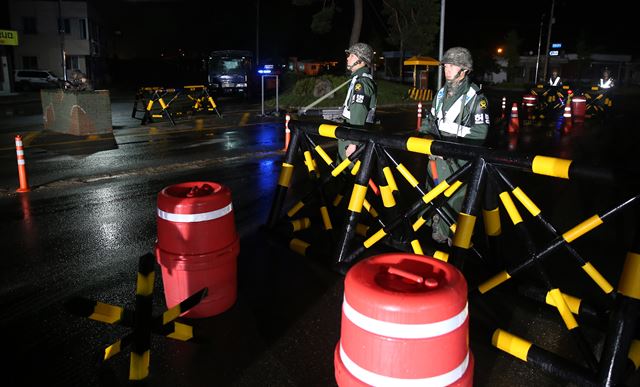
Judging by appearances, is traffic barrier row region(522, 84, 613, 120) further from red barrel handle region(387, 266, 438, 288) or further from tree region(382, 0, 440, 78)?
tree region(382, 0, 440, 78)

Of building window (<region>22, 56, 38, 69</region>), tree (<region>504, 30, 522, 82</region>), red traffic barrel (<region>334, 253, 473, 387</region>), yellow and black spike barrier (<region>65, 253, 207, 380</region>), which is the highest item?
tree (<region>504, 30, 522, 82</region>)

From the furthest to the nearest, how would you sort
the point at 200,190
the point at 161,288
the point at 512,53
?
the point at 512,53
the point at 161,288
the point at 200,190

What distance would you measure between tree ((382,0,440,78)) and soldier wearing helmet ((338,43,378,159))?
3188 centimetres

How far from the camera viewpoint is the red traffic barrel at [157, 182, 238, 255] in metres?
3.56

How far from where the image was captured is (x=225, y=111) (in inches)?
882

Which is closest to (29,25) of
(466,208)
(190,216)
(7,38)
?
(7,38)

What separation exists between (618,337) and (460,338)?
4.00 feet

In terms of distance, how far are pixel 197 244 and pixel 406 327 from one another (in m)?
1.99

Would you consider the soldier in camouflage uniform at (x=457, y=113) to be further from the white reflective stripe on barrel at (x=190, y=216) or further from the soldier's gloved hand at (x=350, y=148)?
the white reflective stripe on barrel at (x=190, y=216)

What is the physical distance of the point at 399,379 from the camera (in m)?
2.07

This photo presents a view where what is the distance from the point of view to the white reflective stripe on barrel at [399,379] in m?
2.07

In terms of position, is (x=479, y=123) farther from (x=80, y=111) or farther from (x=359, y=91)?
(x=80, y=111)

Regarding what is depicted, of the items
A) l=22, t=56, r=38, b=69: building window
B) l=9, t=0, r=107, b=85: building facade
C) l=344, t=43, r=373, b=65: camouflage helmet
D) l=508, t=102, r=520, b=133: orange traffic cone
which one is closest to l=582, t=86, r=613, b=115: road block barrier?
l=508, t=102, r=520, b=133: orange traffic cone

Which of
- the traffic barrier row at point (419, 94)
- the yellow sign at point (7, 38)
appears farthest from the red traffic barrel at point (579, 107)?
the yellow sign at point (7, 38)
